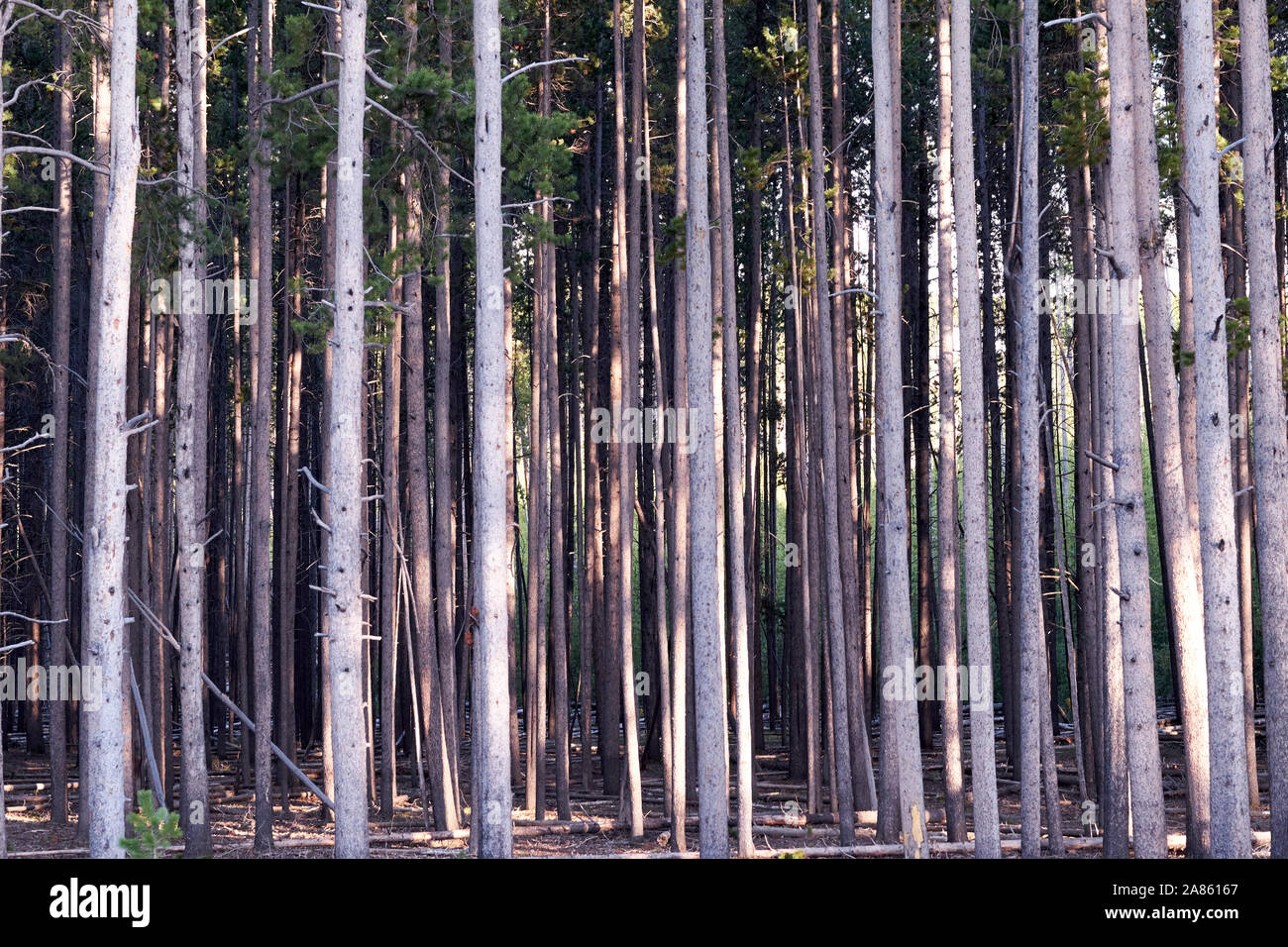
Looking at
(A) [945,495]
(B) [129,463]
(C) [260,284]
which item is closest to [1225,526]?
(A) [945,495]

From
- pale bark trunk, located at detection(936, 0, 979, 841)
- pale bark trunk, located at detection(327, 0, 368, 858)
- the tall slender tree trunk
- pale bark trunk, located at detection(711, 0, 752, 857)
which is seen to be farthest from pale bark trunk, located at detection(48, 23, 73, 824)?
the tall slender tree trunk

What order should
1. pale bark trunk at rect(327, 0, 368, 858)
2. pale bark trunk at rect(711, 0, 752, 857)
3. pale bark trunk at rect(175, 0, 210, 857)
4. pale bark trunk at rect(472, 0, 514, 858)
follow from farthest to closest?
pale bark trunk at rect(711, 0, 752, 857), pale bark trunk at rect(175, 0, 210, 857), pale bark trunk at rect(327, 0, 368, 858), pale bark trunk at rect(472, 0, 514, 858)

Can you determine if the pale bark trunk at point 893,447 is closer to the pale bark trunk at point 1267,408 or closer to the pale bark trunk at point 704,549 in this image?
the pale bark trunk at point 704,549

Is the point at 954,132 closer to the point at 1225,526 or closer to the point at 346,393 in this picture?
the point at 1225,526

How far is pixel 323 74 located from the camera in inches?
512

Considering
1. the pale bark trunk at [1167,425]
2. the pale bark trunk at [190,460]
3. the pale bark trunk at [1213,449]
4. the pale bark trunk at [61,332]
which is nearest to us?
the pale bark trunk at [1213,449]

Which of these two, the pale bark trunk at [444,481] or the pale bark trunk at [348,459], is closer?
the pale bark trunk at [348,459]

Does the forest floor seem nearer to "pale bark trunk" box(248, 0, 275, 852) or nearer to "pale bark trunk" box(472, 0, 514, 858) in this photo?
"pale bark trunk" box(248, 0, 275, 852)

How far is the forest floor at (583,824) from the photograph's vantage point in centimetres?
1371

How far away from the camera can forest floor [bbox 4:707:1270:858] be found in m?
13.7

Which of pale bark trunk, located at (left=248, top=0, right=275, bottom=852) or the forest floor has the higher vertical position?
pale bark trunk, located at (left=248, top=0, right=275, bottom=852)

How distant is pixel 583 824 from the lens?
15375 mm

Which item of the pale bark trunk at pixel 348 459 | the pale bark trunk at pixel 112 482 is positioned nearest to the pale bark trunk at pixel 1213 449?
the pale bark trunk at pixel 348 459
